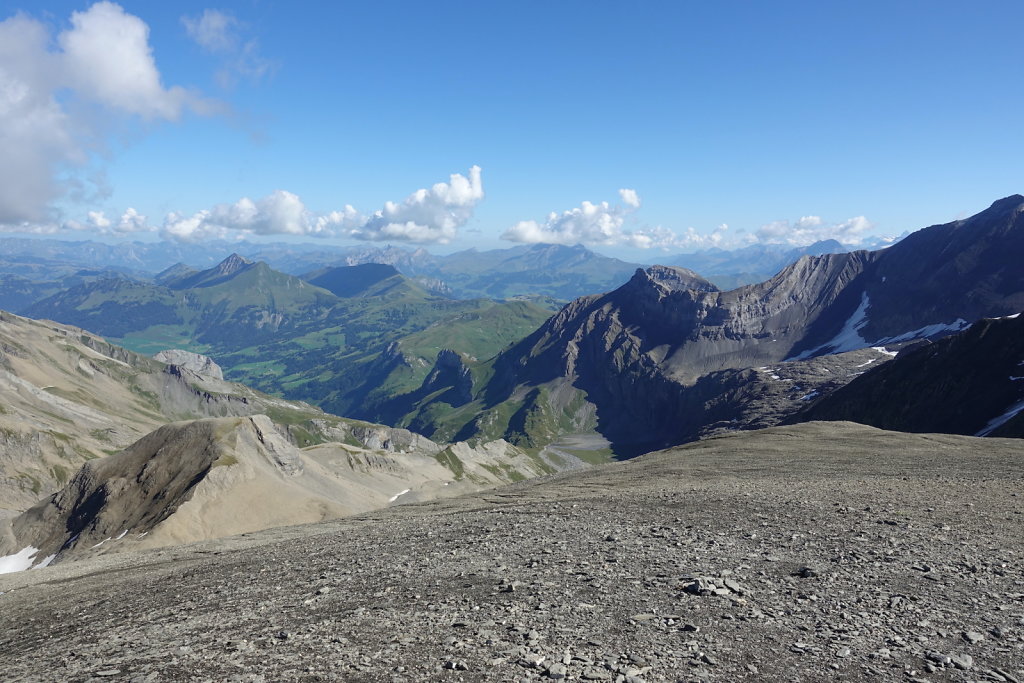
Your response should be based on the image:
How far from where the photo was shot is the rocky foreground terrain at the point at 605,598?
18.2 metres

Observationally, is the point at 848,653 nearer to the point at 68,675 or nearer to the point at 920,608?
the point at 920,608

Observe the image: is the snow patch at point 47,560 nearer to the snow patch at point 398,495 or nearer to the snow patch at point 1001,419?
the snow patch at point 398,495

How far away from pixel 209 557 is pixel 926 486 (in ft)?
182

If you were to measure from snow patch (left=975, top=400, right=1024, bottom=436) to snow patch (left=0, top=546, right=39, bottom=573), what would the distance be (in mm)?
176202


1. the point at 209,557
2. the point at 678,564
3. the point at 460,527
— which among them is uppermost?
the point at 678,564

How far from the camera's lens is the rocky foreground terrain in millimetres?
18172

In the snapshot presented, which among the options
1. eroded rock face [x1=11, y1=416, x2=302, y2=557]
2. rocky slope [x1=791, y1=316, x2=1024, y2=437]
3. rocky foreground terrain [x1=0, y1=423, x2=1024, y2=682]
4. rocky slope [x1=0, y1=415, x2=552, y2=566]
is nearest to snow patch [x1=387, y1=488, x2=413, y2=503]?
rocky slope [x1=0, y1=415, x2=552, y2=566]

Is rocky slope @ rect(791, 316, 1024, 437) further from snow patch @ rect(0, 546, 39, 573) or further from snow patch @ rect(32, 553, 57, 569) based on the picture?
snow patch @ rect(0, 546, 39, 573)

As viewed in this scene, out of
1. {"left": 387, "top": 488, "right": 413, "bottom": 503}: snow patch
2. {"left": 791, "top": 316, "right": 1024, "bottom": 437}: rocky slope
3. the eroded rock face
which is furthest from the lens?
{"left": 387, "top": 488, "right": 413, "bottom": 503}: snow patch

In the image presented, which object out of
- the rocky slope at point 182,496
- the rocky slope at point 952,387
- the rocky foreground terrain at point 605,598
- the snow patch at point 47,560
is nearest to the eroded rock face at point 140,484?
the rocky slope at point 182,496

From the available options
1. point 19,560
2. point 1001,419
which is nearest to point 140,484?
point 19,560

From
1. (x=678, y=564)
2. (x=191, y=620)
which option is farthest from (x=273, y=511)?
(x=678, y=564)

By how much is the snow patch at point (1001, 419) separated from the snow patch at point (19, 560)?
176202 mm

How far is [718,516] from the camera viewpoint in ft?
117
